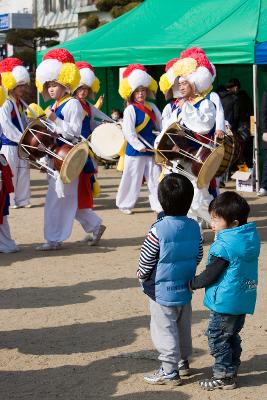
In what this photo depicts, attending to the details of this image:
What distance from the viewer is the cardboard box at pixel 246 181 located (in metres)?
12.3

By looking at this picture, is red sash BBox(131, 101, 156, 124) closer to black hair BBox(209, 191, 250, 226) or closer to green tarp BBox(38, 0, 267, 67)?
green tarp BBox(38, 0, 267, 67)

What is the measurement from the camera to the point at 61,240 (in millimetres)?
8109

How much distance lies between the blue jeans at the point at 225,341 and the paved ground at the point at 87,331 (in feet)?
0.36

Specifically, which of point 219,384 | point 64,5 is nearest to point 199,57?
point 219,384

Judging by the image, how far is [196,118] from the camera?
8.10m

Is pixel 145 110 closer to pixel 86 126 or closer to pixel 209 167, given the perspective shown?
pixel 86 126

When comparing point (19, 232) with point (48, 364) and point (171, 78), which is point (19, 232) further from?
point (48, 364)

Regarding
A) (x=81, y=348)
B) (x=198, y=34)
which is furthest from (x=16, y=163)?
(x=81, y=348)

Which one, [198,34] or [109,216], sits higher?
[198,34]

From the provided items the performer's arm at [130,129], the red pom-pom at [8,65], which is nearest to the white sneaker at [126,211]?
the performer's arm at [130,129]

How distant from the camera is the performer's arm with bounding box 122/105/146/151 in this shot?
32.5 feet

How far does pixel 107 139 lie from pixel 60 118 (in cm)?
210

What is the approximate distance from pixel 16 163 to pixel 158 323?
6.98 meters

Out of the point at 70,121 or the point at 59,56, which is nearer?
the point at 70,121
